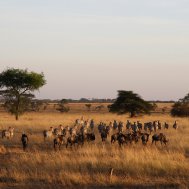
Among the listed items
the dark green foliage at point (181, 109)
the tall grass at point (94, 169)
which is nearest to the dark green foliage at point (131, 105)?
the dark green foliage at point (181, 109)

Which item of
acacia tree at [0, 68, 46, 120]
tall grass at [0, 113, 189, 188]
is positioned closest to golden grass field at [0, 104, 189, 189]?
tall grass at [0, 113, 189, 188]

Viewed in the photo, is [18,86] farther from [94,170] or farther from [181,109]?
[94,170]

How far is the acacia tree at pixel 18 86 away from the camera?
160 feet

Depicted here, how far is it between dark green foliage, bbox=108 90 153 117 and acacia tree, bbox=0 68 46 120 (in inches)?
432

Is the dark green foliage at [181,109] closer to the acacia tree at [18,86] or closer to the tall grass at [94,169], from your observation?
the acacia tree at [18,86]

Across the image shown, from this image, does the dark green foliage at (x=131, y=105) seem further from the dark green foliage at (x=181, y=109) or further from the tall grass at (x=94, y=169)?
the tall grass at (x=94, y=169)

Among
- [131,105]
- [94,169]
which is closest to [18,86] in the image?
[131,105]

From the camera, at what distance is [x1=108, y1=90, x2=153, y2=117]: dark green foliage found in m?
57.6

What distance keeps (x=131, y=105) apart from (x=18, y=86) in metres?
14.2

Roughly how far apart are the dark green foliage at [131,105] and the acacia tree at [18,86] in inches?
432

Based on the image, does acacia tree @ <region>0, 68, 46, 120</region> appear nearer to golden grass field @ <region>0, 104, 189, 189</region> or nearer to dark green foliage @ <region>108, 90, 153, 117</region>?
dark green foliage @ <region>108, 90, 153, 117</region>

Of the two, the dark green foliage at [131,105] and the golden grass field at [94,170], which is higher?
the dark green foliage at [131,105]

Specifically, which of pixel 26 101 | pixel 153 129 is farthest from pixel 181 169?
pixel 26 101

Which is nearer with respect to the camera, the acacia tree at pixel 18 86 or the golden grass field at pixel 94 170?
the golden grass field at pixel 94 170
